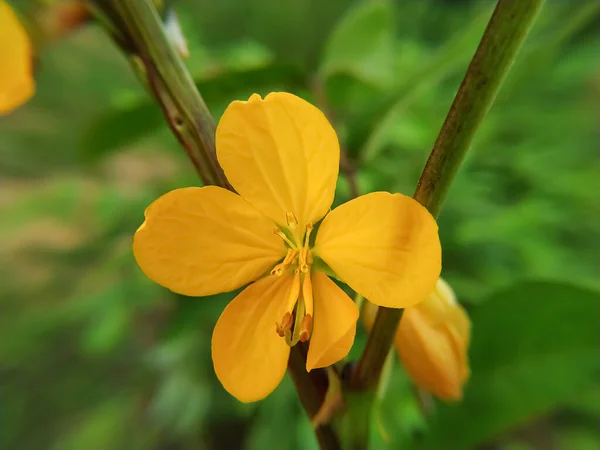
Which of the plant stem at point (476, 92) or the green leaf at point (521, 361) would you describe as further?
the green leaf at point (521, 361)

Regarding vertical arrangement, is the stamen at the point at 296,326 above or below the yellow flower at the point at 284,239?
below

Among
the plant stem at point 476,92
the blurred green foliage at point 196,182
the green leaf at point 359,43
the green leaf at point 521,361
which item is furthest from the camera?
the blurred green foliage at point 196,182

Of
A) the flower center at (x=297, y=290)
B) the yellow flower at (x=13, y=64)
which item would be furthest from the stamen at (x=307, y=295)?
the yellow flower at (x=13, y=64)

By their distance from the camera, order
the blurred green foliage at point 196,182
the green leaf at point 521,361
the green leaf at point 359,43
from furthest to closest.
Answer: the blurred green foliage at point 196,182
the green leaf at point 359,43
the green leaf at point 521,361

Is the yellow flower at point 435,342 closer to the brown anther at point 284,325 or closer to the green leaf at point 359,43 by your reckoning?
the brown anther at point 284,325

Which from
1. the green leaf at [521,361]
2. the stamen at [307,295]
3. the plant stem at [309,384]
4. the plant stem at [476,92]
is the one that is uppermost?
the plant stem at [476,92]

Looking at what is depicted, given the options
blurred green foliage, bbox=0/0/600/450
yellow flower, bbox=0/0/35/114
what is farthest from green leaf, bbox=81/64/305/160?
yellow flower, bbox=0/0/35/114
